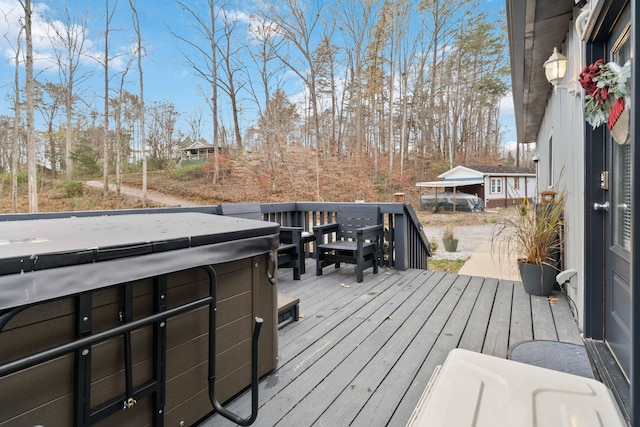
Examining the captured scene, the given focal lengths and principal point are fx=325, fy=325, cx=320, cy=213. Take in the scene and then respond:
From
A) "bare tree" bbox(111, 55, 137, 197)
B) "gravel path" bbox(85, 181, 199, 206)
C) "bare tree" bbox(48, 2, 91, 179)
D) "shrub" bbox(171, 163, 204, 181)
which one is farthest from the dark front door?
"shrub" bbox(171, 163, 204, 181)

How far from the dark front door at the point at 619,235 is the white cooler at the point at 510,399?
109 centimetres

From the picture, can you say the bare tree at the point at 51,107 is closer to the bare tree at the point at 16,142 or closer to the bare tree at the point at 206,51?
the bare tree at the point at 16,142

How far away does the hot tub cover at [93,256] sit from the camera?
0.88 meters

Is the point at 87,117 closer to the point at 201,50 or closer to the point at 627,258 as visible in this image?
the point at 201,50

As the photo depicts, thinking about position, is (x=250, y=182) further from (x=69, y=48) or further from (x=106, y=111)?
(x=69, y=48)

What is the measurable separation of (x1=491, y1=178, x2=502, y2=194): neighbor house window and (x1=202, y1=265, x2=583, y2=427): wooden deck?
16346 millimetres

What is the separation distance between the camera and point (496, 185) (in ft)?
60.3

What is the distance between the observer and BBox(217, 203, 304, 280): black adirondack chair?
3.83 meters

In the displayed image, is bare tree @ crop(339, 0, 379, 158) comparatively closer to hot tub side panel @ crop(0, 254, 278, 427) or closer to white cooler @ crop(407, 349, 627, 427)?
hot tub side panel @ crop(0, 254, 278, 427)

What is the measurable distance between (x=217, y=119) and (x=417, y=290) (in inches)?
521

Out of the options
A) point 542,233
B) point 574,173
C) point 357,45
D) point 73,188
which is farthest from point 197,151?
point 574,173

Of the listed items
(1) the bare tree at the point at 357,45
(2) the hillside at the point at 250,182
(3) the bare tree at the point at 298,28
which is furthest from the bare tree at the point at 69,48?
(1) the bare tree at the point at 357,45

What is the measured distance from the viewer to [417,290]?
3596 mm

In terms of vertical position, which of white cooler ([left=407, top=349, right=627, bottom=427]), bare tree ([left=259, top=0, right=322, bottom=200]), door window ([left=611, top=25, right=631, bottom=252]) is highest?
bare tree ([left=259, top=0, right=322, bottom=200])
